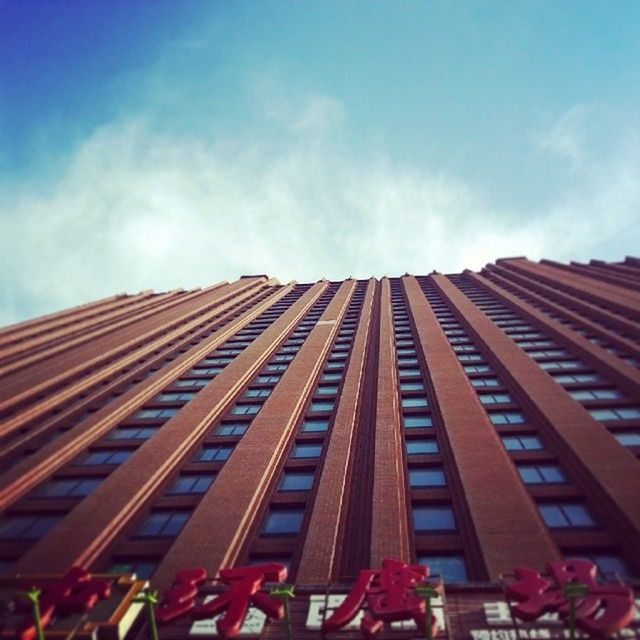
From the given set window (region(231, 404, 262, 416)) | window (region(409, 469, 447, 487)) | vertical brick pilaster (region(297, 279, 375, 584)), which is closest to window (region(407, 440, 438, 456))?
window (region(409, 469, 447, 487))

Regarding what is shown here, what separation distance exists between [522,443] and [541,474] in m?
2.93

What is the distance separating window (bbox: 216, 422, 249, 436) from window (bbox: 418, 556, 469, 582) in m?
13.9

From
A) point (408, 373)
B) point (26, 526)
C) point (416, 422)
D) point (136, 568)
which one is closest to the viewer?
point (136, 568)

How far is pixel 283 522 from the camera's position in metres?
21.9

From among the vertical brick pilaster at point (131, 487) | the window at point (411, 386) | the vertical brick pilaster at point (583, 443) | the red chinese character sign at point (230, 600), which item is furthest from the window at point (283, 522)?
the window at point (411, 386)

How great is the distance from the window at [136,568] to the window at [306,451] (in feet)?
30.6

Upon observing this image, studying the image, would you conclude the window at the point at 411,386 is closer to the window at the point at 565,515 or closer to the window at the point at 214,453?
the window at the point at 214,453

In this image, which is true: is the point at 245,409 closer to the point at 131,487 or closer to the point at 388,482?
the point at 131,487

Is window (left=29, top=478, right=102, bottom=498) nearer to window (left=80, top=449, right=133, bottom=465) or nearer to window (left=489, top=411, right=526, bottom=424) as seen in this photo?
window (left=80, top=449, right=133, bottom=465)

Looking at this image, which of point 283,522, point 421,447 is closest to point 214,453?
point 283,522

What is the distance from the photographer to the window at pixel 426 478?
928 inches

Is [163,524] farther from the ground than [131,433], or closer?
closer

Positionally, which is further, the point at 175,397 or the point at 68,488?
the point at 175,397

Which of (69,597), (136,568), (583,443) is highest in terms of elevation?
(583,443)
